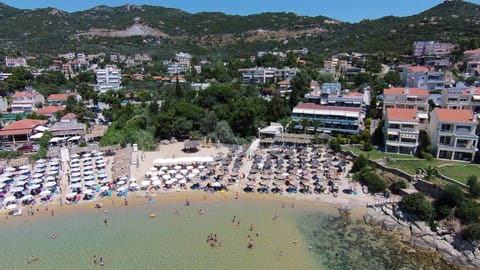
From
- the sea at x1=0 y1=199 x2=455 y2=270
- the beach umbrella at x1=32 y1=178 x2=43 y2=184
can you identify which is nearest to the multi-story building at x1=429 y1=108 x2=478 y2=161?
the sea at x1=0 y1=199 x2=455 y2=270

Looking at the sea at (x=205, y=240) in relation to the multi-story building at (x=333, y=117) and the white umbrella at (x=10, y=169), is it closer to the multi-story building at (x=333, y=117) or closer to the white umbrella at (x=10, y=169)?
the white umbrella at (x=10, y=169)

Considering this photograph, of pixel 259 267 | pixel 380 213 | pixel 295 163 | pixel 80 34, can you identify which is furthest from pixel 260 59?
pixel 80 34

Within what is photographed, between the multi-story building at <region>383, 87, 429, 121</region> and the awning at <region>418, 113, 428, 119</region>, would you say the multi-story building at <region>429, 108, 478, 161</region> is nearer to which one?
the awning at <region>418, 113, 428, 119</region>

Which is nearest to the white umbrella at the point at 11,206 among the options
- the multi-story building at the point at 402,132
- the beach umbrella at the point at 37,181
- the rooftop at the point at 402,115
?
the beach umbrella at the point at 37,181

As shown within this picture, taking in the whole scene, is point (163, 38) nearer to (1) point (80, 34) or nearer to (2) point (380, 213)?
(1) point (80, 34)

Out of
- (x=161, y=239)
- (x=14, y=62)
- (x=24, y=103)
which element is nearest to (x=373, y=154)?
(x=161, y=239)

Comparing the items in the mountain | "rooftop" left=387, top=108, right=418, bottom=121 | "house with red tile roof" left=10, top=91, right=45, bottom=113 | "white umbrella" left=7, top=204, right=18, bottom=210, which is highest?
the mountain

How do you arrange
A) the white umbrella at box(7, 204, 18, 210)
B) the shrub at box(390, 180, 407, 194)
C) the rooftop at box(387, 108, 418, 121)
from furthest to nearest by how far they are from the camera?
the rooftop at box(387, 108, 418, 121), the shrub at box(390, 180, 407, 194), the white umbrella at box(7, 204, 18, 210)
